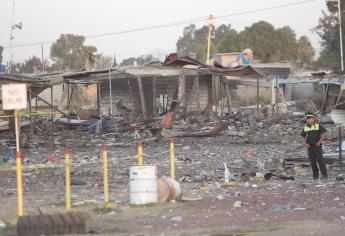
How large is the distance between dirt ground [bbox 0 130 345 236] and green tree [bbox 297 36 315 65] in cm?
7015

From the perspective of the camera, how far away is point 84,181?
1470cm

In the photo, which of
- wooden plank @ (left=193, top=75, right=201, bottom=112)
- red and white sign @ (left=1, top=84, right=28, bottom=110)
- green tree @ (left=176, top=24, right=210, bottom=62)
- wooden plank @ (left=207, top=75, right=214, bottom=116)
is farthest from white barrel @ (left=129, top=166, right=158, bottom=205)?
green tree @ (left=176, top=24, right=210, bottom=62)

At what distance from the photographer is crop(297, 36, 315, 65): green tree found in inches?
3472

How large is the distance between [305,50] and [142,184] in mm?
82424

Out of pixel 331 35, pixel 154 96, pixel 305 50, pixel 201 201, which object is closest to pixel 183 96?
pixel 154 96

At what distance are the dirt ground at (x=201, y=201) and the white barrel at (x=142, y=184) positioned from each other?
21 cm

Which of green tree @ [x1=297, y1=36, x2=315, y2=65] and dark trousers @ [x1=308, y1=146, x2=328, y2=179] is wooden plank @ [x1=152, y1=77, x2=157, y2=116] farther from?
green tree @ [x1=297, y1=36, x2=315, y2=65]

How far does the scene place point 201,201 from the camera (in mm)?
11500

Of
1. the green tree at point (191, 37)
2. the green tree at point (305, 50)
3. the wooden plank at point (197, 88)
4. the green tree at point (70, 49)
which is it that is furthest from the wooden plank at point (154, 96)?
the green tree at point (191, 37)

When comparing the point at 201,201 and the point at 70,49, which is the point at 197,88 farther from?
the point at 70,49

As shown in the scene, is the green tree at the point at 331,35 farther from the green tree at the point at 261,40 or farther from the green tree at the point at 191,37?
the green tree at the point at 191,37

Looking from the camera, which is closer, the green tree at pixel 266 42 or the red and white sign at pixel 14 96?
the red and white sign at pixel 14 96

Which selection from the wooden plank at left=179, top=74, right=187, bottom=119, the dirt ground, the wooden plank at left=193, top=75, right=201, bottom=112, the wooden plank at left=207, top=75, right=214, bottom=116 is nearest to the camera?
the dirt ground

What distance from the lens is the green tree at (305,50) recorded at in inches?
3472
